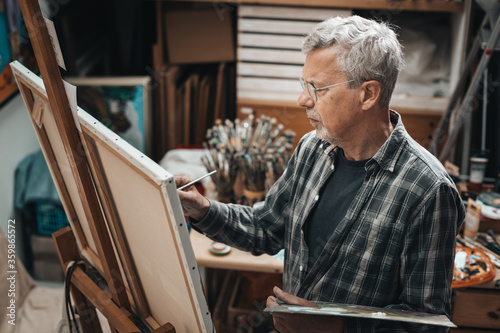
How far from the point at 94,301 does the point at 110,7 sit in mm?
2716

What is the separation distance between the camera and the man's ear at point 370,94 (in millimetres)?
1157

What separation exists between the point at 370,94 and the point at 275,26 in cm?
170

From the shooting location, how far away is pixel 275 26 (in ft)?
9.00

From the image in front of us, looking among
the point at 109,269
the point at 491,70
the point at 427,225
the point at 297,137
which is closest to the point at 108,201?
the point at 109,269

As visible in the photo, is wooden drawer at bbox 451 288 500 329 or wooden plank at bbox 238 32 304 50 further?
wooden plank at bbox 238 32 304 50

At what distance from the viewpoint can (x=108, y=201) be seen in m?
1.14

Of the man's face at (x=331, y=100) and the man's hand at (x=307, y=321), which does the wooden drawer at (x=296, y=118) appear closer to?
the man's face at (x=331, y=100)

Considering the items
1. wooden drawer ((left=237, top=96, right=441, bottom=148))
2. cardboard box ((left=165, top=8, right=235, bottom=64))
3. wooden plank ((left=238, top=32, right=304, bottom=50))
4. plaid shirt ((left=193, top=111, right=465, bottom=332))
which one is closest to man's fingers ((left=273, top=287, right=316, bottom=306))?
plaid shirt ((left=193, top=111, right=465, bottom=332))

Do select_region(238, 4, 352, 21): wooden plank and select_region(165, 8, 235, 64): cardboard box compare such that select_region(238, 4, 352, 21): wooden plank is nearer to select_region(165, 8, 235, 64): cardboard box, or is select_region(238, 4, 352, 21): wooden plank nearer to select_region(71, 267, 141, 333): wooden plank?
select_region(165, 8, 235, 64): cardboard box

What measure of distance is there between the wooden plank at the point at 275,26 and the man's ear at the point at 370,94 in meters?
1.64

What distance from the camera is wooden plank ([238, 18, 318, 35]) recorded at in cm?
272

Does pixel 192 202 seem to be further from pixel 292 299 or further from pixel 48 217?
pixel 48 217

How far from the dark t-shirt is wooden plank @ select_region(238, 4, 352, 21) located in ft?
5.25

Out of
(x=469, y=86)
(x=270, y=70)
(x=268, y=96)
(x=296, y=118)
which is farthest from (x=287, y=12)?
(x=469, y=86)
